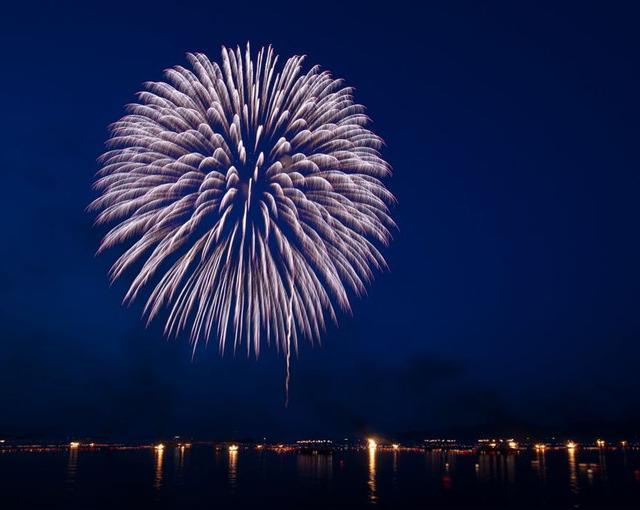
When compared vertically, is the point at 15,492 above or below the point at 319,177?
below

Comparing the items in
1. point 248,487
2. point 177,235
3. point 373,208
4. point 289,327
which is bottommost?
point 248,487

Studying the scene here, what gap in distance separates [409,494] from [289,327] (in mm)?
42089

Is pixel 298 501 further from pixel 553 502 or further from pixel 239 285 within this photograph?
pixel 239 285

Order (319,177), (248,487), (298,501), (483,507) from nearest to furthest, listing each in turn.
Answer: (319,177) → (483,507) → (298,501) → (248,487)

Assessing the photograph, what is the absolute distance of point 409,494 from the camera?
63.7m

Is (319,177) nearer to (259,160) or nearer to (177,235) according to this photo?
(259,160)

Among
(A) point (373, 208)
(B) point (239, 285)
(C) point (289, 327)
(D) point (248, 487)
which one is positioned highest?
(A) point (373, 208)

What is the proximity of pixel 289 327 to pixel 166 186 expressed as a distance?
9.65 metres

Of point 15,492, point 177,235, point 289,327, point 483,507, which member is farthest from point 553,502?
point 15,492

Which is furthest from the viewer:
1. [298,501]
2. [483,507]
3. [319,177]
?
[298,501]

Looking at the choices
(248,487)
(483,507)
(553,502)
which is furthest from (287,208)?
(248,487)

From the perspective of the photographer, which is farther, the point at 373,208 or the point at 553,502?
the point at 553,502

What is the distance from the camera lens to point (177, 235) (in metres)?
30.2

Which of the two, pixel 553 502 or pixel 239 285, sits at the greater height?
pixel 239 285
